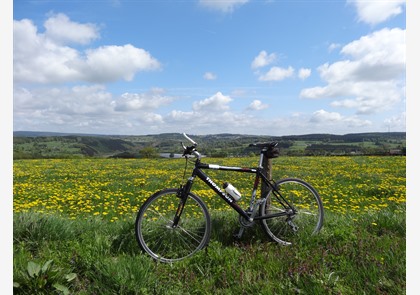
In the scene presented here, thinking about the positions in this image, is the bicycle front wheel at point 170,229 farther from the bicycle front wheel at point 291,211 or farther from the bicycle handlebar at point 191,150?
the bicycle front wheel at point 291,211

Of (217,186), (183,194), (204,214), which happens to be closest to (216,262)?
(204,214)

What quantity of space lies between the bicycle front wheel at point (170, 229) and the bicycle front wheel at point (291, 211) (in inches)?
44.5

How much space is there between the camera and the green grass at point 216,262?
149 inches

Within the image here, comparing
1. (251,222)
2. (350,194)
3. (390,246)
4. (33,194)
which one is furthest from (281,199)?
(33,194)

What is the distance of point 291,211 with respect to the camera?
Answer: 556cm

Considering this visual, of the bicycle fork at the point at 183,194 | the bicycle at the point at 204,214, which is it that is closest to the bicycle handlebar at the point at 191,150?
the bicycle at the point at 204,214

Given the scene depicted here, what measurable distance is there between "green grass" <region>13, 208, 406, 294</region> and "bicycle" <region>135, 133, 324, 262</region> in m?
0.26

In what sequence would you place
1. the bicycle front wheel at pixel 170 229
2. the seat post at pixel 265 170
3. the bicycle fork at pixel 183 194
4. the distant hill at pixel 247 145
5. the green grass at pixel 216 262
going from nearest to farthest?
the green grass at pixel 216 262
the bicycle front wheel at pixel 170 229
the bicycle fork at pixel 183 194
the seat post at pixel 265 170
the distant hill at pixel 247 145

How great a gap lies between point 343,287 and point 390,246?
1.54 meters

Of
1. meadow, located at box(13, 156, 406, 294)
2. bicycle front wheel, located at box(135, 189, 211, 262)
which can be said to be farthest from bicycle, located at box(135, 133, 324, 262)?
meadow, located at box(13, 156, 406, 294)

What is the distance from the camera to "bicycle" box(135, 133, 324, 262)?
498cm

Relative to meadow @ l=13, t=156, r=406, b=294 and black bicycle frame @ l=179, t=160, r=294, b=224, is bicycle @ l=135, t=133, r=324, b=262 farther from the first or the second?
meadow @ l=13, t=156, r=406, b=294

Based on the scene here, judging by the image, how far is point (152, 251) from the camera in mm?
4965

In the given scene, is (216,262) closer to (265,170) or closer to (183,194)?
(183,194)
